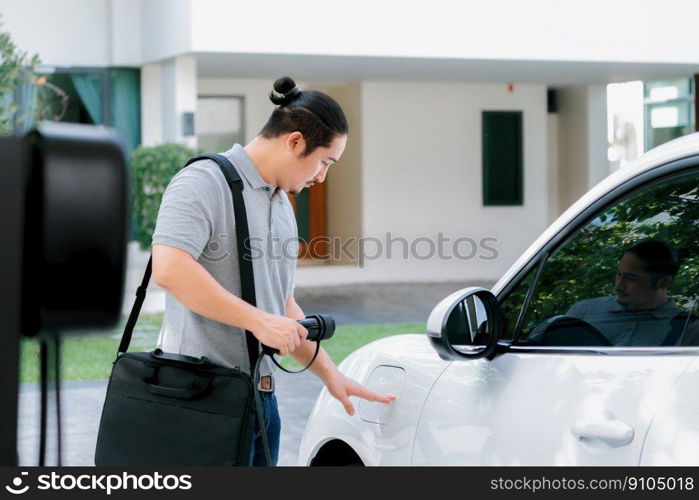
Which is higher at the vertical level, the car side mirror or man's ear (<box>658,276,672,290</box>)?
man's ear (<box>658,276,672,290</box>)

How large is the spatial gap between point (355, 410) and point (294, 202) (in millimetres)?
15612

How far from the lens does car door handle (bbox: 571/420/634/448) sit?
2.36m

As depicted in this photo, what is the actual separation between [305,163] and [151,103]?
497 inches

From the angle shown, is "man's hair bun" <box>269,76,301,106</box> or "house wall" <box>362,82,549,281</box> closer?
"man's hair bun" <box>269,76,301,106</box>

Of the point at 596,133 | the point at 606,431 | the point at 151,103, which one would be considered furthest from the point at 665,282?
the point at 596,133

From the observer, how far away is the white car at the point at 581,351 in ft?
7.82

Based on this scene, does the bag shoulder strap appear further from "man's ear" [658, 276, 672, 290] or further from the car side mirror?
"man's ear" [658, 276, 672, 290]

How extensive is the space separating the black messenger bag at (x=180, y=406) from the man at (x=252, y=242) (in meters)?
0.05

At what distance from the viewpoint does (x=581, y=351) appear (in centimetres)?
267

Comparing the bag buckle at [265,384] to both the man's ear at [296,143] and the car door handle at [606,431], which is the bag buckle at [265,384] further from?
the car door handle at [606,431]

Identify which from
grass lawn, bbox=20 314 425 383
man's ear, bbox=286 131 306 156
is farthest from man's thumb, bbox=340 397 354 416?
grass lawn, bbox=20 314 425 383

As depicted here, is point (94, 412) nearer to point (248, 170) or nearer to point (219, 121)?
point (248, 170)

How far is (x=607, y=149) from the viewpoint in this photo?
18.8 meters

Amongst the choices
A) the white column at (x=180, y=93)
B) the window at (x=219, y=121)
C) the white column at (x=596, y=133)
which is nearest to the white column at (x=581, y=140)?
the white column at (x=596, y=133)
